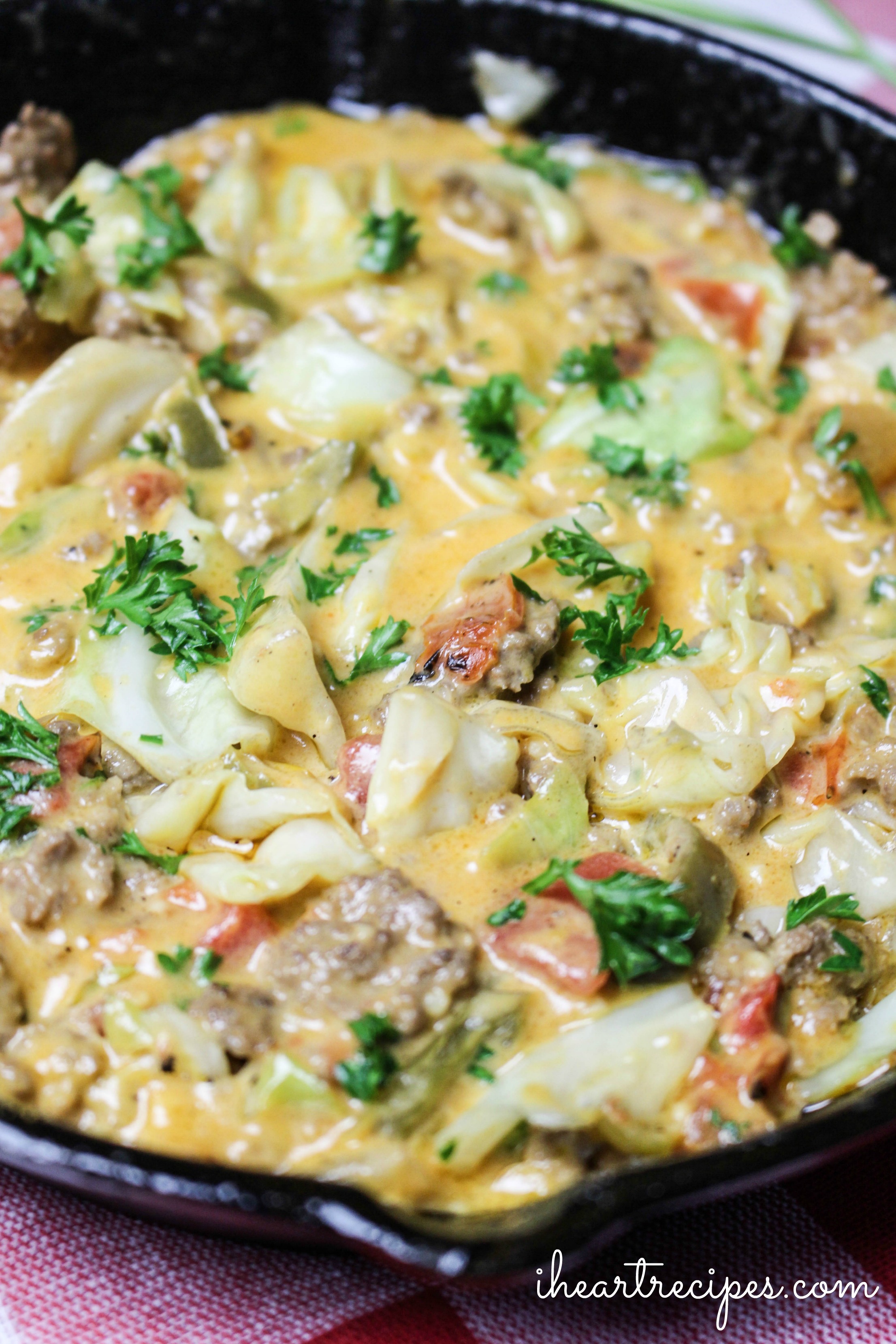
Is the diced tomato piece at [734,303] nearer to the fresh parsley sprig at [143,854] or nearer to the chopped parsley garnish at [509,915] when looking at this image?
the chopped parsley garnish at [509,915]

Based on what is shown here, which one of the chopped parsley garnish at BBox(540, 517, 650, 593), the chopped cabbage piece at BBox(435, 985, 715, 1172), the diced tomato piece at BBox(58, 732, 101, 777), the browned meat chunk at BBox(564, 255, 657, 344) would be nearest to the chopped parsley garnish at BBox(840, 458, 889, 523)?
the browned meat chunk at BBox(564, 255, 657, 344)

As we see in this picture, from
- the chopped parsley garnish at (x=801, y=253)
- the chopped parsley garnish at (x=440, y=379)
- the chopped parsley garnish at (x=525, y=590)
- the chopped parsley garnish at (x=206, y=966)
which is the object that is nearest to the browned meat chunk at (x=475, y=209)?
the chopped parsley garnish at (x=440, y=379)

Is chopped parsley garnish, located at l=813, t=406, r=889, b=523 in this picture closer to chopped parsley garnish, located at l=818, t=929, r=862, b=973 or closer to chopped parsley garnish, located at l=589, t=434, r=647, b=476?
chopped parsley garnish, located at l=589, t=434, r=647, b=476

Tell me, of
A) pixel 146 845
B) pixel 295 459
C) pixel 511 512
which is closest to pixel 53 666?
pixel 146 845

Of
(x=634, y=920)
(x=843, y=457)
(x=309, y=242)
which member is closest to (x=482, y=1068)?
(x=634, y=920)

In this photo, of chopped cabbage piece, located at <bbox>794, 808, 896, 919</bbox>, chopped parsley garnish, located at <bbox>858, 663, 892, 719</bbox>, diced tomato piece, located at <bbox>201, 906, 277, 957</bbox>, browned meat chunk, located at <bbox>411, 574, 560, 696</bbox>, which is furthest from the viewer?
chopped parsley garnish, located at <bbox>858, 663, 892, 719</bbox>

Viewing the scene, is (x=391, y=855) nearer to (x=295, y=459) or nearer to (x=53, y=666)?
(x=53, y=666)
